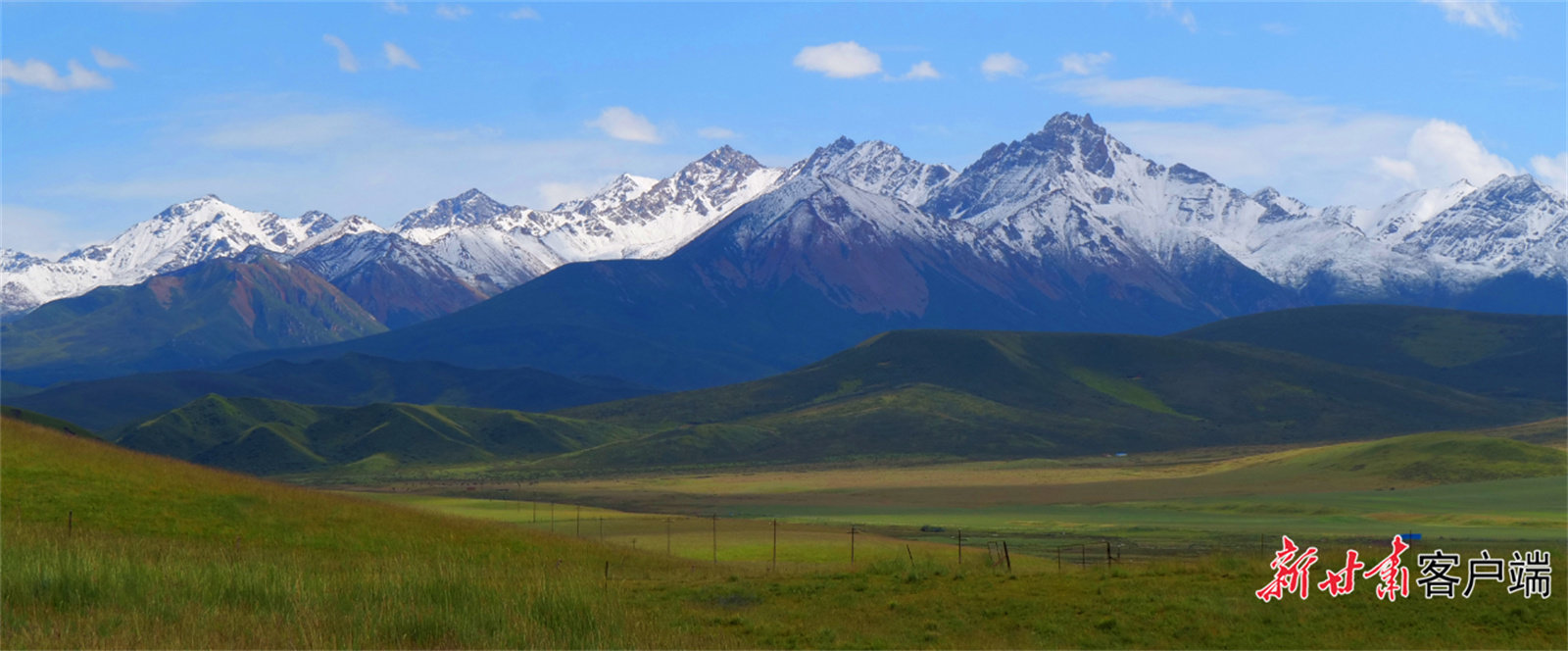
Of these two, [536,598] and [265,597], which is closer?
[536,598]

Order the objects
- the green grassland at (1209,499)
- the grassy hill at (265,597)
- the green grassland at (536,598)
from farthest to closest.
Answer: the green grassland at (1209,499) < the green grassland at (536,598) < the grassy hill at (265,597)

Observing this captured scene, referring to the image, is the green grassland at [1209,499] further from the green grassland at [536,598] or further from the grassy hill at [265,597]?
the grassy hill at [265,597]

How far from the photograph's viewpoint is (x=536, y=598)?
35062mm

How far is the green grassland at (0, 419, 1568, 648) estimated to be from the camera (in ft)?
107

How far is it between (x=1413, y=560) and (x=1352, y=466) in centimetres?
13479

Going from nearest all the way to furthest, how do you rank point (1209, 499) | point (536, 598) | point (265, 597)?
1. point (536, 598)
2. point (265, 597)
3. point (1209, 499)

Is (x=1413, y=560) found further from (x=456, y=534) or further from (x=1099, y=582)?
(x=456, y=534)

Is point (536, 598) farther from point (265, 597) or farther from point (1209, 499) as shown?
Answer: point (1209, 499)

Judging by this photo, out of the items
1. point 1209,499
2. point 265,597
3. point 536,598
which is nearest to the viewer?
point 536,598

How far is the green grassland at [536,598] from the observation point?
3275cm

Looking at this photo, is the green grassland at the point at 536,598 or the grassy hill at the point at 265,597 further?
the green grassland at the point at 536,598

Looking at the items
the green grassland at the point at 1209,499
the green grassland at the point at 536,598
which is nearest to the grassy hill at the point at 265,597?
the green grassland at the point at 536,598

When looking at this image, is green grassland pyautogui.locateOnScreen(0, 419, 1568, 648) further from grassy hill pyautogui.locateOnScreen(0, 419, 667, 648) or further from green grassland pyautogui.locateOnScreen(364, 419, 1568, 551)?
green grassland pyautogui.locateOnScreen(364, 419, 1568, 551)

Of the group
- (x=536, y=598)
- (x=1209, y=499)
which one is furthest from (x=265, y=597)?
(x=1209, y=499)
